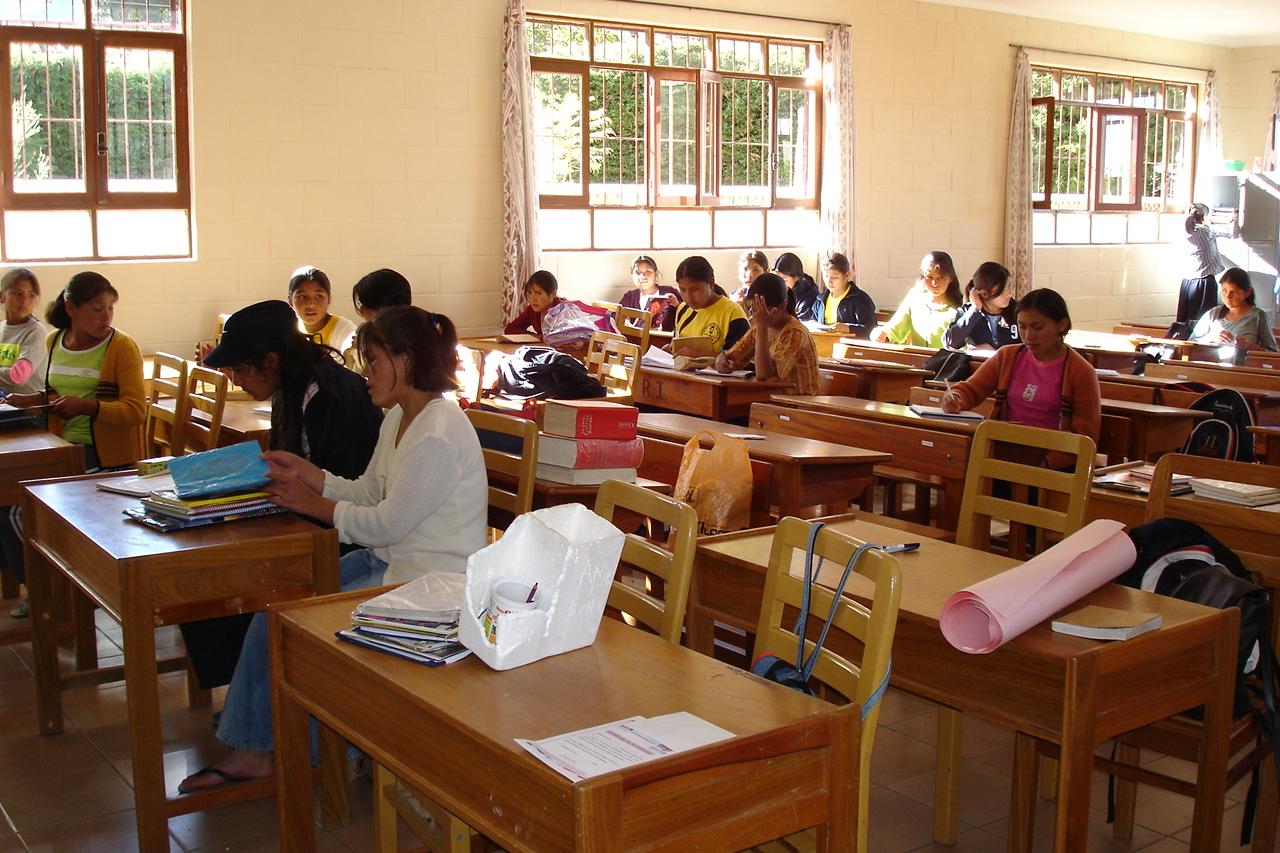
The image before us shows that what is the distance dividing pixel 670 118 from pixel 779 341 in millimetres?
4261

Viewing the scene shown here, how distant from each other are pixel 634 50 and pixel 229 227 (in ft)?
10.6

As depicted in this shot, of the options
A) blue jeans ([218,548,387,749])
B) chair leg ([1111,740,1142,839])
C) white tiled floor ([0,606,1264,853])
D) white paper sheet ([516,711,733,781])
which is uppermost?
white paper sheet ([516,711,733,781])

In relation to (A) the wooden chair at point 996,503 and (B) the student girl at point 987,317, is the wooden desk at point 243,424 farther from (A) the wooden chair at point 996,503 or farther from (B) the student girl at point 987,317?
(B) the student girl at point 987,317

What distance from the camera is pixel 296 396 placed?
3.07 m

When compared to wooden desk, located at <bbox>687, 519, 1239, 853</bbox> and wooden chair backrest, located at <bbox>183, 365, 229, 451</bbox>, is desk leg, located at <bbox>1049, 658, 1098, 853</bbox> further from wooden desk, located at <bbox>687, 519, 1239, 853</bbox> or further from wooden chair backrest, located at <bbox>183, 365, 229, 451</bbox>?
wooden chair backrest, located at <bbox>183, 365, 229, 451</bbox>

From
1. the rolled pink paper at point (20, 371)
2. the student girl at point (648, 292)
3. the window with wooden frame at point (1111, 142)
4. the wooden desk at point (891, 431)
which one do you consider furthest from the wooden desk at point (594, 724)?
the window with wooden frame at point (1111, 142)

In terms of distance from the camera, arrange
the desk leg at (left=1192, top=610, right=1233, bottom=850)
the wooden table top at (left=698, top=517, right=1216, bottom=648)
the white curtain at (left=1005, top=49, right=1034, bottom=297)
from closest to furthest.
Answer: the wooden table top at (left=698, top=517, right=1216, bottom=648), the desk leg at (left=1192, top=610, right=1233, bottom=850), the white curtain at (left=1005, top=49, right=1034, bottom=297)

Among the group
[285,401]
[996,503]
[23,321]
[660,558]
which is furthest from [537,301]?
[660,558]

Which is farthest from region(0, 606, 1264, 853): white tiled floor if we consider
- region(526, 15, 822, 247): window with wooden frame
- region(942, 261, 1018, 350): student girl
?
region(526, 15, 822, 247): window with wooden frame

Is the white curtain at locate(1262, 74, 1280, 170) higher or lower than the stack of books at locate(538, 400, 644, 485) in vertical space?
higher

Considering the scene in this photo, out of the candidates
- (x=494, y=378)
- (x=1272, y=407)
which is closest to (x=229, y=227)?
(x=494, y=378)

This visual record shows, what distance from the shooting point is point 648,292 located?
28.9ft

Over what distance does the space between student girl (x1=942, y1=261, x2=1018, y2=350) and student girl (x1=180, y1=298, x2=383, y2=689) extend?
468 centimetres

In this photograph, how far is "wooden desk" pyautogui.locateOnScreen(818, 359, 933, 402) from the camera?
19.6 ft
